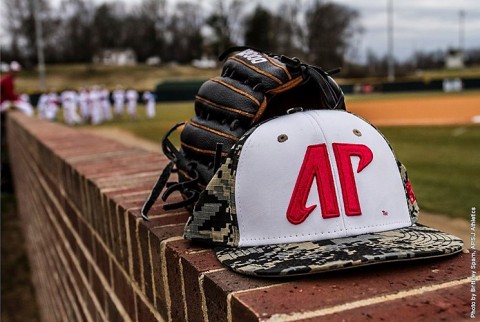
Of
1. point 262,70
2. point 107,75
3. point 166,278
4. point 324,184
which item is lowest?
point 166,278

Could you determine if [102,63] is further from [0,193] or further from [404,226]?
[404,226]

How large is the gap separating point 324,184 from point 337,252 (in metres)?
0.17

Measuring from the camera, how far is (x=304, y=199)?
1224 mm

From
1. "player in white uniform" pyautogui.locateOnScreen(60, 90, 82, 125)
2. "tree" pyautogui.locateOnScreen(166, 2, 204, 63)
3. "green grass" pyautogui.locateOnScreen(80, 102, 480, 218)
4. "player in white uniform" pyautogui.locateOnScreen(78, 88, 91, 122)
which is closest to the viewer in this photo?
"green grass" pyautogui.locateOnScreen(80, 102, 480, 218)

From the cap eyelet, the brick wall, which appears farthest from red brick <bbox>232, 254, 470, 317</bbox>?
the cap eyelet

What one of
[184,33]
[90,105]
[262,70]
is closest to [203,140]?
[262,70]

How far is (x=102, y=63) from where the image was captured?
6756cm

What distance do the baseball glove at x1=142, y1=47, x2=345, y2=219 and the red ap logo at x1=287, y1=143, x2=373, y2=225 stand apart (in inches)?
7.5

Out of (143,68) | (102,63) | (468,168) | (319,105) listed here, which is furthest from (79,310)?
(102,63)

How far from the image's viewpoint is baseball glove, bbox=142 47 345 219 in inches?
55.9

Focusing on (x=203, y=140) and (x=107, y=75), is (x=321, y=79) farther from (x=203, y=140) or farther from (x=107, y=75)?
(x=107, y=75)

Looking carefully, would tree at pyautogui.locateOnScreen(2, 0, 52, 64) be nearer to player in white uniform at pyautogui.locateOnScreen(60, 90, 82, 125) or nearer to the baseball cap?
player in white uniform at pyautogui.locateOnScreen(60, 90, 82, 125)

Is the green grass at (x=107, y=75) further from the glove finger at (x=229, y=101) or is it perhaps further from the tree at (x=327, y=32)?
the glove finger at (x=229, y=101)

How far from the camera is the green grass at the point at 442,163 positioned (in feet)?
20.7
